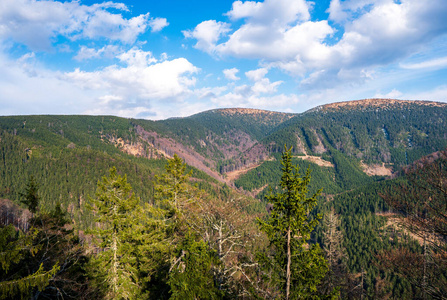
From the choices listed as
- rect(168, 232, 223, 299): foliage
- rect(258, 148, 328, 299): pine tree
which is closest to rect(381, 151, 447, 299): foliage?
rect(258, 148, 328, 299): pine tree

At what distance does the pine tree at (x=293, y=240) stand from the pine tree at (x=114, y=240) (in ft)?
37.4

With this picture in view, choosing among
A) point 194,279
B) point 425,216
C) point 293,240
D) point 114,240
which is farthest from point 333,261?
point 114,240

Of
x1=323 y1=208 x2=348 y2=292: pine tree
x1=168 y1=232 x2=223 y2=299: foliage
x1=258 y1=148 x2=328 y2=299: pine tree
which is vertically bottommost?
x1=323 y1=208 x2=348 y2=292: pine tree

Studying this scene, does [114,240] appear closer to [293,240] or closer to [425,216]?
[293,240]

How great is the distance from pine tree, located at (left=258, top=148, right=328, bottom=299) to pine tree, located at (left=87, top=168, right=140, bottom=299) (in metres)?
11.4

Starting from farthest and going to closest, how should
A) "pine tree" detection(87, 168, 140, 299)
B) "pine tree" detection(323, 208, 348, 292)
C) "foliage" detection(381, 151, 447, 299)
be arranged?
1. "pine tree" detection(323, 208, 348, 292)
2. "pine tree" detection(87, 168, 140, 299)
3. "foliage" detection(381, 151, 447, 299)

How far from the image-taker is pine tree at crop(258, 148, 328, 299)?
1062 centimetres

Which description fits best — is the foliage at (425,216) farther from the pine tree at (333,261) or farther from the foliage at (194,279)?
the foliage at (194,279)

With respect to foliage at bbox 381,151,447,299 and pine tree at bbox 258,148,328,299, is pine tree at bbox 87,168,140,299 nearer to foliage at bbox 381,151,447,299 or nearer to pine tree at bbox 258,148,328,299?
pine tree at bbox 258,148,328,299

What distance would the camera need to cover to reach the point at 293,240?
11383 mm

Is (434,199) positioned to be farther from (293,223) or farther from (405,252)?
(293,223)

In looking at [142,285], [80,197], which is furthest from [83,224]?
[142,285]

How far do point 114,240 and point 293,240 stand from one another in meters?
13.4

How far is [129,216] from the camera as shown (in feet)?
58.5
